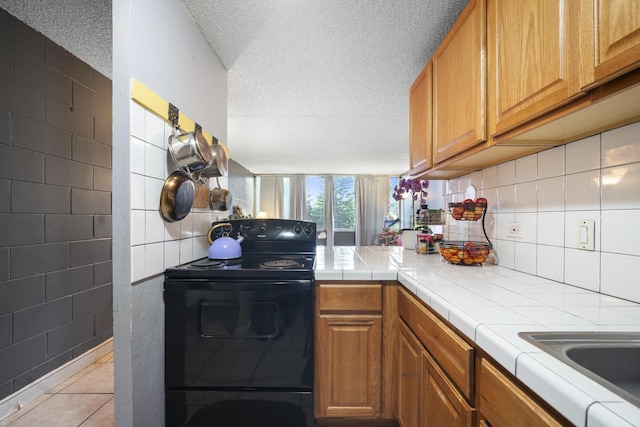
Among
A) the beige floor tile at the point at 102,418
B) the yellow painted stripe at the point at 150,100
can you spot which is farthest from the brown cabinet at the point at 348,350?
the beige floor tile at the point at 102,418

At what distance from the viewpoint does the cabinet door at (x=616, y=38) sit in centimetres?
56

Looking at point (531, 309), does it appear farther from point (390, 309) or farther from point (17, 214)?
point (17, 214)

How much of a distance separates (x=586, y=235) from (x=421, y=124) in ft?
3.25

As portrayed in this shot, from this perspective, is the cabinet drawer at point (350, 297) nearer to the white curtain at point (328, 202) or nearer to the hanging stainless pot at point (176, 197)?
the hanging stainless pot at point (176, 197)

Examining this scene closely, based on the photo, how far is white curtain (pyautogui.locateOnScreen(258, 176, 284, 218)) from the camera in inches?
305

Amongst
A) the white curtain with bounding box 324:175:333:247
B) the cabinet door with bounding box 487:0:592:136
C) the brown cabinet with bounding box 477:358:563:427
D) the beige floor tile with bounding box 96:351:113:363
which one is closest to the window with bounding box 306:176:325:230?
the white curtain with bounding box 324:175:333:247

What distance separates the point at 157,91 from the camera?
1176 millimetres

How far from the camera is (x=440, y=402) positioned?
2.85ft

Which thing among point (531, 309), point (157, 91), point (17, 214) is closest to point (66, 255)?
point (17, 214)

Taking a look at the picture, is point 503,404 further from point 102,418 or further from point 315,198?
point 315,198

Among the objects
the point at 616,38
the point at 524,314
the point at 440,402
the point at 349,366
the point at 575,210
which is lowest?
the point at 349,366

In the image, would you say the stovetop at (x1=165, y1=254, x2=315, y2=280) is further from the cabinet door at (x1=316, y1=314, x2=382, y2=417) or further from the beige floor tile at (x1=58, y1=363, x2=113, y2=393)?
the beige floor tile at (x1=58, y1=363, x2=113, y2=393)

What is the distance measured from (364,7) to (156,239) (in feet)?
4.93

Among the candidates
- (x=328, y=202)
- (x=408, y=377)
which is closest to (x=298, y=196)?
(x=328, y=202)
